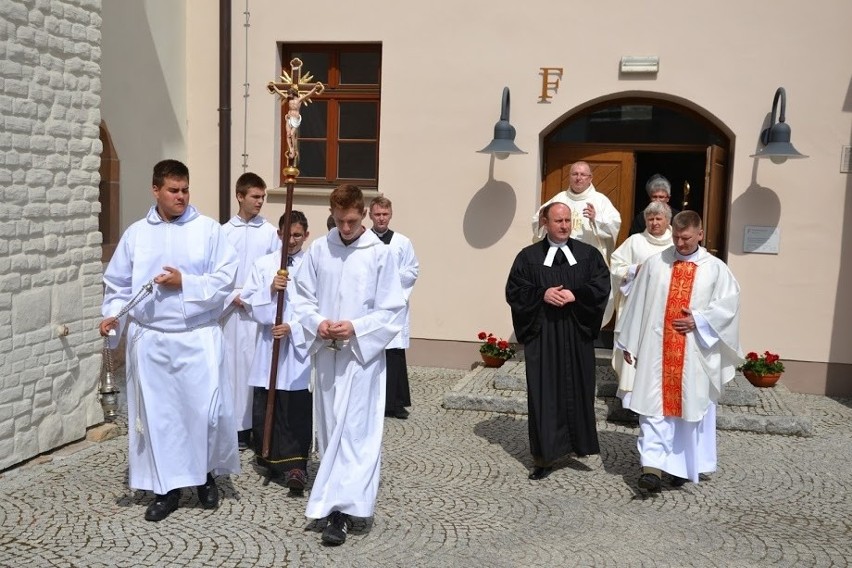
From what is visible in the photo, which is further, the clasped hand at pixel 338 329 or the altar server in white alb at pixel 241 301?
the altar server in white alb at pixel 241 301

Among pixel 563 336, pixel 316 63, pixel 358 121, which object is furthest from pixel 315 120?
pixel 563 336

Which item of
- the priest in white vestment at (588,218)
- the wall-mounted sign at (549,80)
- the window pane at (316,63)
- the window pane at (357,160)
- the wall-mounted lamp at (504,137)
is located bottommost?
the priest in white vestment at (588,218)

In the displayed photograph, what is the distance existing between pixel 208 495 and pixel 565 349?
2.57m

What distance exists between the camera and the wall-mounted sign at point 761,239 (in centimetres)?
903

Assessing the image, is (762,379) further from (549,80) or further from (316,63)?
(316,63)

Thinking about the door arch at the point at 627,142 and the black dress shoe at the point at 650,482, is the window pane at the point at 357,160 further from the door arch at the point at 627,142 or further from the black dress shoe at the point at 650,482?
the black dress shoe at the point at 650,482

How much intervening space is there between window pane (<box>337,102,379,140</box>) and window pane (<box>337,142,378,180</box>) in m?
0.09

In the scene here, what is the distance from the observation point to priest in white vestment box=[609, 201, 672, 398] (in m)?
7.14

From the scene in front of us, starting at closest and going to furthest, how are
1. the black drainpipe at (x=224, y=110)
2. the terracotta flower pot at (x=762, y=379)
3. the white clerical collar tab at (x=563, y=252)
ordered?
the white clerical collar tab at (x=563, y=252), the terracotta flower pot at (x=762, y=379), the black drainpipe at (x=224, y=110)

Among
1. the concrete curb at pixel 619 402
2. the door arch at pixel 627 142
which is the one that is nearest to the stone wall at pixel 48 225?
the concrete curb at pixel 619 402

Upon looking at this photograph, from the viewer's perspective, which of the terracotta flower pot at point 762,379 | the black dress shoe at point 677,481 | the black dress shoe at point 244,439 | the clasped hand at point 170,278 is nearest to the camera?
the clasped hand at point 170,278

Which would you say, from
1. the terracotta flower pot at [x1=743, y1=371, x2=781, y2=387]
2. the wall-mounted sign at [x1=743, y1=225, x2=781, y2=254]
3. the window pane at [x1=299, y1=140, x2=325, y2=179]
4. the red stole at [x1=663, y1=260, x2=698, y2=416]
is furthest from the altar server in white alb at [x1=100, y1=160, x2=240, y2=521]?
the wall-mounted sign at [x1=743, y1=225, x2=781, y2=254]

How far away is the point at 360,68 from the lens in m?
10.1

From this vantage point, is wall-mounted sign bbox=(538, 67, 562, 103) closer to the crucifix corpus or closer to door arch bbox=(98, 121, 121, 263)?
door arch bbox=(98, 121, 121, 263)
